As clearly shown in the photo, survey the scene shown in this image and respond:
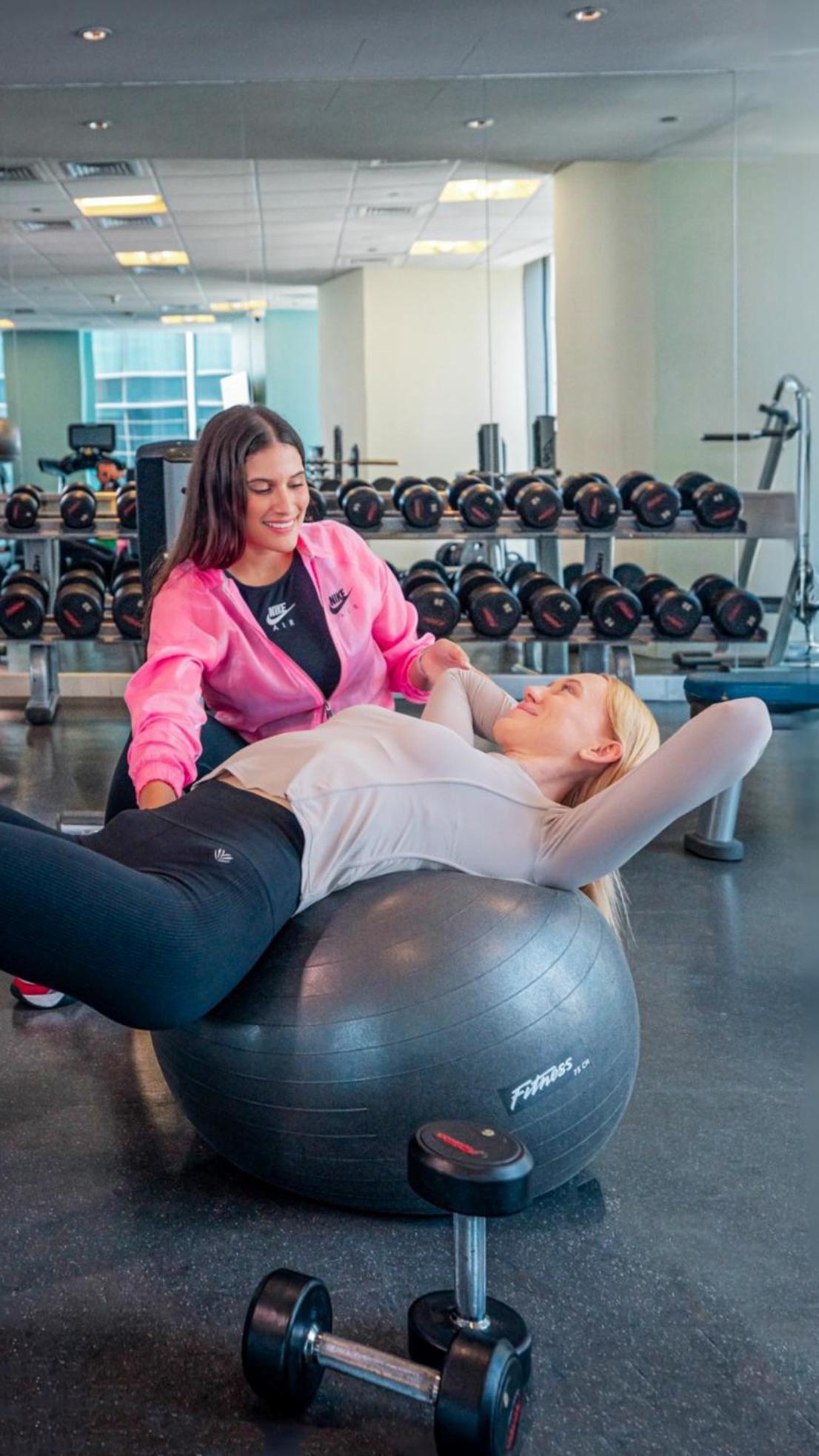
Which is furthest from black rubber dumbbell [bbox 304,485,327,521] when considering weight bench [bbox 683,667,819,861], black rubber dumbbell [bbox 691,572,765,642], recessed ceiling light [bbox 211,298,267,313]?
recessed ceiling light [bbox 211,298,267,313]

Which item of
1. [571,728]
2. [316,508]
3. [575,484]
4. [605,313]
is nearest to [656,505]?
[575,484]

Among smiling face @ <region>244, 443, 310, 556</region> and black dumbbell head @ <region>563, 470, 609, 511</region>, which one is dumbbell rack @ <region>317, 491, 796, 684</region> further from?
smiling face @ <region>244, 443, 310, 556</region>

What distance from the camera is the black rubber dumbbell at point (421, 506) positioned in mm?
5418

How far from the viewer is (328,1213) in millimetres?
1660

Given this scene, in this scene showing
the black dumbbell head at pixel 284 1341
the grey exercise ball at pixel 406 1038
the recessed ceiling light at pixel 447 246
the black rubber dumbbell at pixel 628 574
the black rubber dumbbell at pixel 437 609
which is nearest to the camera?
the black dumbbell head at pixel 284 1341

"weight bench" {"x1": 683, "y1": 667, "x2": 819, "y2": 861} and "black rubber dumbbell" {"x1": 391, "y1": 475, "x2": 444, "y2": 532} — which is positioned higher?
"black rubber dumbbell" {"x1": 391, "y1": 475, "x2": 444, "y2": 532}

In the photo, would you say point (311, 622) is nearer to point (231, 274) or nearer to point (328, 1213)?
point (328, 1213)

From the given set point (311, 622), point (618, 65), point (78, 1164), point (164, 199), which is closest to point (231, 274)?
point (164, 199)

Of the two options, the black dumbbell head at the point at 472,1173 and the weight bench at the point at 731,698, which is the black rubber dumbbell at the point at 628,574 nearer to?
the weight bench at the point at 731,698

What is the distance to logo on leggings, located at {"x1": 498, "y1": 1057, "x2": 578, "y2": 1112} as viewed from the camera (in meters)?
1.52

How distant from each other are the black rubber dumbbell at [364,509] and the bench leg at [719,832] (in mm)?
2379

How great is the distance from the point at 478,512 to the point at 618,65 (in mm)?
2239

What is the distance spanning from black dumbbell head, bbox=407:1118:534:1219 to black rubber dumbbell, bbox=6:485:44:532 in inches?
194

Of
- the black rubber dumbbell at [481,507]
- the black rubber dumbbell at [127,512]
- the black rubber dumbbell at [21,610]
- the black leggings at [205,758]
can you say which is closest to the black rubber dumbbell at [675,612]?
the black rubber dumbbell at [481,507]
